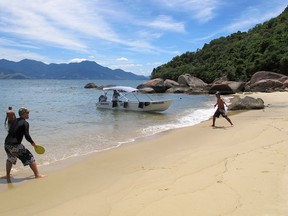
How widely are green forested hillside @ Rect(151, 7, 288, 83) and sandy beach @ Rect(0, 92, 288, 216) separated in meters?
39.7

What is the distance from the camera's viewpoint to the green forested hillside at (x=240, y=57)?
45.9m

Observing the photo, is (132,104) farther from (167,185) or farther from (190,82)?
(190,82)

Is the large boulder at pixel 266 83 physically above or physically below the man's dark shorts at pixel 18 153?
above

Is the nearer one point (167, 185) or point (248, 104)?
point (167, 185)

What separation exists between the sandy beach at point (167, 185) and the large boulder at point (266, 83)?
30663mm

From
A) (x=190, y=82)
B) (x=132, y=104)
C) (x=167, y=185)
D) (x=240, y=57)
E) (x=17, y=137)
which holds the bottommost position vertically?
(x=167, y=185)

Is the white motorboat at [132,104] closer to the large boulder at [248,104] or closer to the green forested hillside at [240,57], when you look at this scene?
the large boulder at [248,104]

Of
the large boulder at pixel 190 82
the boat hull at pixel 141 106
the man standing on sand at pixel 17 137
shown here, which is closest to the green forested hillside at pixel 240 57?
the large boulder at pixel 190 82

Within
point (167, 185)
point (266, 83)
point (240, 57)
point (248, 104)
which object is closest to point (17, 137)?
point (167, 185)

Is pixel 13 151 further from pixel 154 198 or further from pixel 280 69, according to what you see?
pixel 280 69

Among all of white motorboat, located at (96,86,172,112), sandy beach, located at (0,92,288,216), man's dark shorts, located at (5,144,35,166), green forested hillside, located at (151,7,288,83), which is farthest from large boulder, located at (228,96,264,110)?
green forested hillside, located at (151,7,288,83)

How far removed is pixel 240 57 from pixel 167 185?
52.9 m

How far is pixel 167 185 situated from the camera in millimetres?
5145

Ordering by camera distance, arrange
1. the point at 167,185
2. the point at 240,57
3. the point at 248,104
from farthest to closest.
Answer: the point at 240,57
the point at 248,104
the point at 167,185
